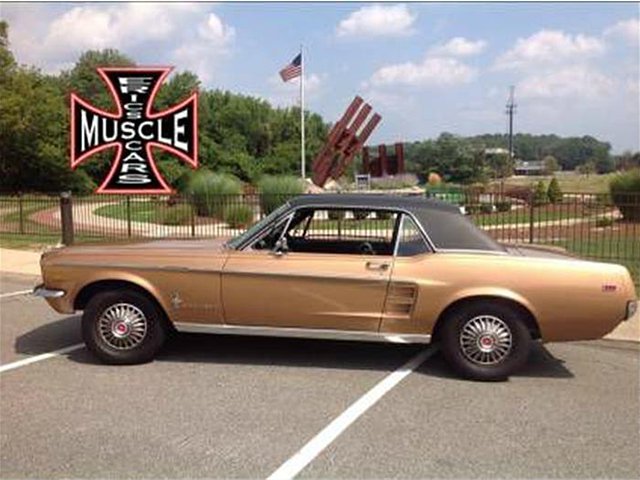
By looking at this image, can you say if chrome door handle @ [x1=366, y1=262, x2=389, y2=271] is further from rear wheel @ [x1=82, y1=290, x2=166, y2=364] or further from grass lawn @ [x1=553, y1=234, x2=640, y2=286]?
grass lawn @ [x1=553, y1=234, x2=640, y2=286]

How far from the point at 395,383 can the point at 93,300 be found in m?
2.59

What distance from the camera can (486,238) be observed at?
648 cm

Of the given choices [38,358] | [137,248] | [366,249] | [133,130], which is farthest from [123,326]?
[133,130]

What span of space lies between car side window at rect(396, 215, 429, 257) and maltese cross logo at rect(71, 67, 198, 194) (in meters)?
10.5

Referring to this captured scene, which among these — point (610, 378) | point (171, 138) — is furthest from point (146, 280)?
point (171, 138)

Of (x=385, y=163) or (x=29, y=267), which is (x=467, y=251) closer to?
(x=29, y=267)

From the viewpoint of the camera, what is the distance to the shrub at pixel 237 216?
21609 millimetres

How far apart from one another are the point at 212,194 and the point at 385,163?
29.0 m

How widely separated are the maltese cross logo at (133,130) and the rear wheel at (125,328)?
983 centimetres

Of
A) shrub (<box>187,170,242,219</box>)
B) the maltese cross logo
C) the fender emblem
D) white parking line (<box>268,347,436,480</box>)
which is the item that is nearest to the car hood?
the fender emblem

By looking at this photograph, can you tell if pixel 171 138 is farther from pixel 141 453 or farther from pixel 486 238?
pixel 141 453

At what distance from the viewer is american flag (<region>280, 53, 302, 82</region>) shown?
37438 millimetres

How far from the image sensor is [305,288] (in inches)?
248

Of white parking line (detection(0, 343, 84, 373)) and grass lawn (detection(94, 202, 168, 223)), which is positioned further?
grass lawn (detection(94, 202, 168, 223))
